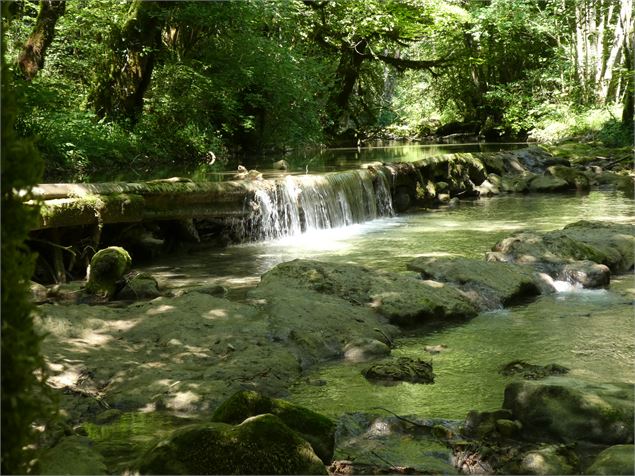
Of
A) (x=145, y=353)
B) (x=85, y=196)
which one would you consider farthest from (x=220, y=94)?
(x=145, y=353)

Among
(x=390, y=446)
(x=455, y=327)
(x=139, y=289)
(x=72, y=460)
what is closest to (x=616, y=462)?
(x=390, y=446)

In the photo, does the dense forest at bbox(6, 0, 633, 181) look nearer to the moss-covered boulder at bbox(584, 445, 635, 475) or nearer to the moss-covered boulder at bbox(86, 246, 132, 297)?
the moss-covered boulder at bbox(86, 246, 132, 297)

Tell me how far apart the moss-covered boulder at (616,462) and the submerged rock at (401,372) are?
1.92m

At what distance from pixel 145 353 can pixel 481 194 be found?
14.9 metres

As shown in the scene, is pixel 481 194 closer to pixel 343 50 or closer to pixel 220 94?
pixel 220 94

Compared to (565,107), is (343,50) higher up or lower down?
higher up

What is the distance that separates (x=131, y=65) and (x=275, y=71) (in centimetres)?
461

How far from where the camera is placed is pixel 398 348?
6770mm

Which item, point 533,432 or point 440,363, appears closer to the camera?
point 533,432

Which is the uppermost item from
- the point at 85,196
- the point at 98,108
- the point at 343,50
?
the point at 343,50

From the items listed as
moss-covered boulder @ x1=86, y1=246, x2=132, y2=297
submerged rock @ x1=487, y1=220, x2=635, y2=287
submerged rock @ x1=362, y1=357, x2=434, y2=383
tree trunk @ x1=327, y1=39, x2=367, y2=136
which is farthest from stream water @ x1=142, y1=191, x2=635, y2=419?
tree trunk @ x1=327, y1=39, x2=367, y2=136

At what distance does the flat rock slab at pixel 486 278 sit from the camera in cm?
829

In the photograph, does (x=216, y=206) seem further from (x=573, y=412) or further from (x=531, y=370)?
(x=573, y=412)

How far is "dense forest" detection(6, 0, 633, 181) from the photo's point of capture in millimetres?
18031
